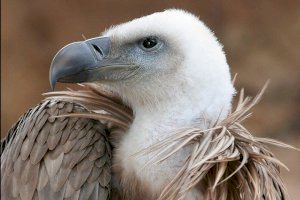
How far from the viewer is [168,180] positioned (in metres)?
2.11

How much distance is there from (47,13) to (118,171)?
6.62ft

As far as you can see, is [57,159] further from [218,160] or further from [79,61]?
[218,160]

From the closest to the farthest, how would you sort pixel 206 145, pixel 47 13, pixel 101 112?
pixel 206 145, pixel 101 112, pixel 47 13

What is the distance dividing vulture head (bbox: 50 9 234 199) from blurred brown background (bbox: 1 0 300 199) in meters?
1.11

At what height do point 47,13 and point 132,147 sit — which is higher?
point 47,13

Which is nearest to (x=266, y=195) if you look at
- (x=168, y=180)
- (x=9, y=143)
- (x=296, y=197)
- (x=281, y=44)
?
(x=168, y=180)

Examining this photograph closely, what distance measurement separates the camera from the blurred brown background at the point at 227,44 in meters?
3.59

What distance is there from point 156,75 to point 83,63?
21 centimetres

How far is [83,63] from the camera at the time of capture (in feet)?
7.10

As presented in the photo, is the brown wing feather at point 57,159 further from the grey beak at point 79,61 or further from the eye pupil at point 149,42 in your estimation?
the eye pupil at point 149,42

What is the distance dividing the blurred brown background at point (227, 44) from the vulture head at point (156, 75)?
111 cm

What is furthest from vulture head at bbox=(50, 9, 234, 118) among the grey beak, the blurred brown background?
the blurred brown background

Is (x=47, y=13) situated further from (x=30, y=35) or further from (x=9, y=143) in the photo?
(x=9, y=143)

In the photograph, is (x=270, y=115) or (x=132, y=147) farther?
(x=270, y=115)
